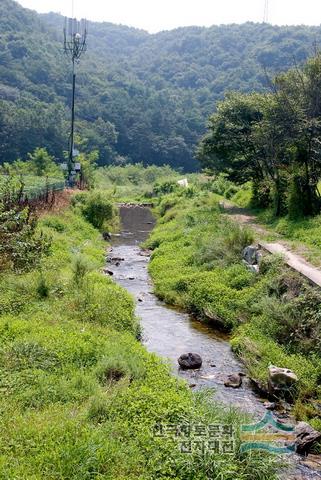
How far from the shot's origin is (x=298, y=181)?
24.4m

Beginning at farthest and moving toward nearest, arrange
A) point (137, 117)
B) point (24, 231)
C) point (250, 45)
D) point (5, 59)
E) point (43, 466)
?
point (250, 45) → point (137, 117) → point (5, 59) → point (24, 231) → point (43, 466)

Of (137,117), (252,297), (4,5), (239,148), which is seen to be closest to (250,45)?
(137,117)

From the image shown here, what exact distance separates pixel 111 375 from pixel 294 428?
376 cm

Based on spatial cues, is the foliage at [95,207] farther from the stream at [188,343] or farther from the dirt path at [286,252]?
the dirt path at [286,252]

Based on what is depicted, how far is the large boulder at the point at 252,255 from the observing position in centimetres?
1918

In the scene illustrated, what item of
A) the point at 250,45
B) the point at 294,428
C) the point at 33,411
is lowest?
the point at 294,428

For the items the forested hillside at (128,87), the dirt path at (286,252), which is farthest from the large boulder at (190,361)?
the forested hillside at (128,87)

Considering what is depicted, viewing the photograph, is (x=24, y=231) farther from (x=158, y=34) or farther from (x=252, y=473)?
(x=158, y=34)

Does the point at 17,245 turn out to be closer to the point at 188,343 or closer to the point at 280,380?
the point at 188,343

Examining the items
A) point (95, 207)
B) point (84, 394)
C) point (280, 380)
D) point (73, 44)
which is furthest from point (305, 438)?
point (73, 44)

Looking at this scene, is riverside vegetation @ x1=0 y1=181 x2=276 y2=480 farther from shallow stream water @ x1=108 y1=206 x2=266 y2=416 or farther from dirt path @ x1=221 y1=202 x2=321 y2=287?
dirt path @ x1=221 y1=202 x2=321 y2=287

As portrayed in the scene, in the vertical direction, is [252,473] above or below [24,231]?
below

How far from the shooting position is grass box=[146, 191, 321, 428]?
12.5 m

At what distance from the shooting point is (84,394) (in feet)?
31.1
